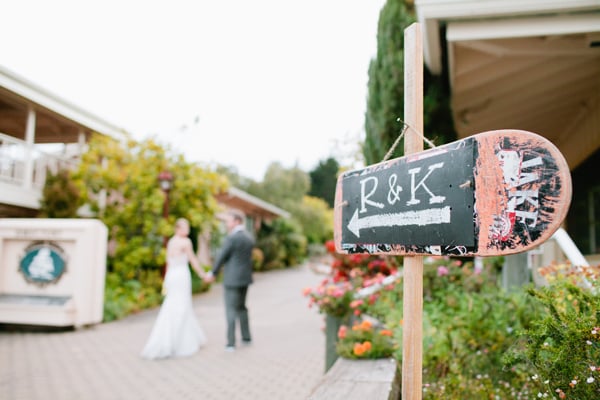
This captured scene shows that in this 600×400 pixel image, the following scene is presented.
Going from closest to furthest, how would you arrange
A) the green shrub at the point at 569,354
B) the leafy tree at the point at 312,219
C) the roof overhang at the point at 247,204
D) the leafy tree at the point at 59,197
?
the green shrub at the point at 569,354 < the leafy tree at the point at 59,197 < the roof overhang at the point at 247,204 < the leafy tree at the point at 312,219

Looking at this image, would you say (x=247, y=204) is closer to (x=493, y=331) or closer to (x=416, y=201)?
(x=493, y=331)

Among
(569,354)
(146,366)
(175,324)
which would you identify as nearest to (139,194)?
(175,324)

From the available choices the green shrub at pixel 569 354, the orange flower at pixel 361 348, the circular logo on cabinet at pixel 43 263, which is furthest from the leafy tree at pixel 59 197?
the green shrub at pixel 569 354

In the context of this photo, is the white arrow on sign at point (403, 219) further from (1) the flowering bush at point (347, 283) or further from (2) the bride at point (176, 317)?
(2) the bride at point (176, 317)

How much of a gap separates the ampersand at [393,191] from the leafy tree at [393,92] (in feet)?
12.7

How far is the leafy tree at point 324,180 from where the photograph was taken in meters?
48.1

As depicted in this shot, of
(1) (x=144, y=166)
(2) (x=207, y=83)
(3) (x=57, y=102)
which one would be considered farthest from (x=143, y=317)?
(2) (x=207, y=83)

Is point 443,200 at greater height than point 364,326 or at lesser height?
greater

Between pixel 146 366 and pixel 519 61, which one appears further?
pixel 146 366

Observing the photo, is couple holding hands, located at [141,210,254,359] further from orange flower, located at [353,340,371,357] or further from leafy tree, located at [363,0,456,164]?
orange flower, located at [353,340,371,357]

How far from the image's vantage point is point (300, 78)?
64.7 ft

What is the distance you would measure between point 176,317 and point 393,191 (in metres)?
4.86

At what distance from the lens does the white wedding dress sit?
5.96m

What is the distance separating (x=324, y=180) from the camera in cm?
4875
